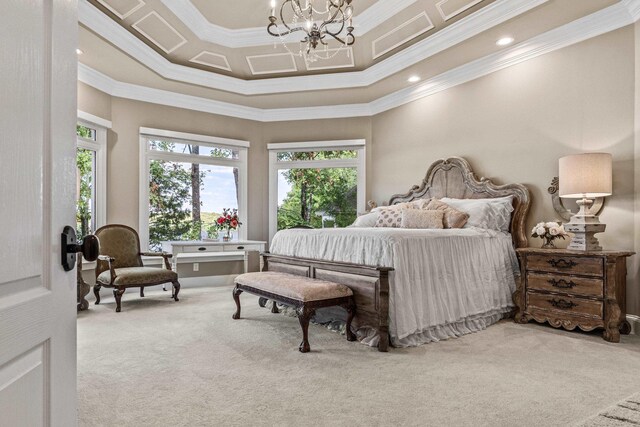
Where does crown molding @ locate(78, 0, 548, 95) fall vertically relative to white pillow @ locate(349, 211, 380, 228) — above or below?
above

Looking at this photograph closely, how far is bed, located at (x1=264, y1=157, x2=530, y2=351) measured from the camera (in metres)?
2.96

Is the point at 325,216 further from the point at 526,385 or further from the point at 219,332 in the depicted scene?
the point at 526,385

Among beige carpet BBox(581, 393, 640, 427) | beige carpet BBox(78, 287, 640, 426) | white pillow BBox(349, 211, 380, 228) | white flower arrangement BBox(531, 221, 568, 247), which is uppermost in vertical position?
white pillow BBox(349, 211, 380, 228)

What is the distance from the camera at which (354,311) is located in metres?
3.12

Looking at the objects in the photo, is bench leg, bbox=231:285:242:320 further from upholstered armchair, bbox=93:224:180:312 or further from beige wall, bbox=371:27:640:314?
beige wall, bbox=371:27:640:314

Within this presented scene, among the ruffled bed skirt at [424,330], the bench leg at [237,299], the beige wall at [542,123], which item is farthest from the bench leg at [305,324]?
the beige wall at [542,123]

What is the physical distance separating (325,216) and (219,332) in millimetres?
3373

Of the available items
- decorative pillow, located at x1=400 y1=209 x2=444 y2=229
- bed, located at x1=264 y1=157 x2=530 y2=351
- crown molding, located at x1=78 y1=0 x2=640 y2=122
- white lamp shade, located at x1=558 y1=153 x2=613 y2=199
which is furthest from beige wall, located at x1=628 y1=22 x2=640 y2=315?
decorative pillow, located at x1=400 y1=209 x2=444 y2=229

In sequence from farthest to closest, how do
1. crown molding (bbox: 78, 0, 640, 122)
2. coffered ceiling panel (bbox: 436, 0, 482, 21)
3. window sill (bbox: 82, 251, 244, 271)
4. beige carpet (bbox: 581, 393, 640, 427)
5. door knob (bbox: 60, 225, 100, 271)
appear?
window sill (bbox: 82, 251, 244, 271) → coffered ceiling panel (bbox: 436, 0, 482, 21) → crown molding (bbox: 78, 0, 640, 122) → beige carpet (bbox: 581, 393, 640, 427) → door knob (bbox: 60, 225, 100, 271)

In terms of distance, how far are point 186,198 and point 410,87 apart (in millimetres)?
3644

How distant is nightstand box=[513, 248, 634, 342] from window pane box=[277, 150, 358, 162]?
10.8ft

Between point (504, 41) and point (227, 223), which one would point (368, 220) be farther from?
point (504, 41)

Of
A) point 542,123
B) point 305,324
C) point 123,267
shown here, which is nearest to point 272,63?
point 123,267

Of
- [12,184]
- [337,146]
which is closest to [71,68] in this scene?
[12,184]
